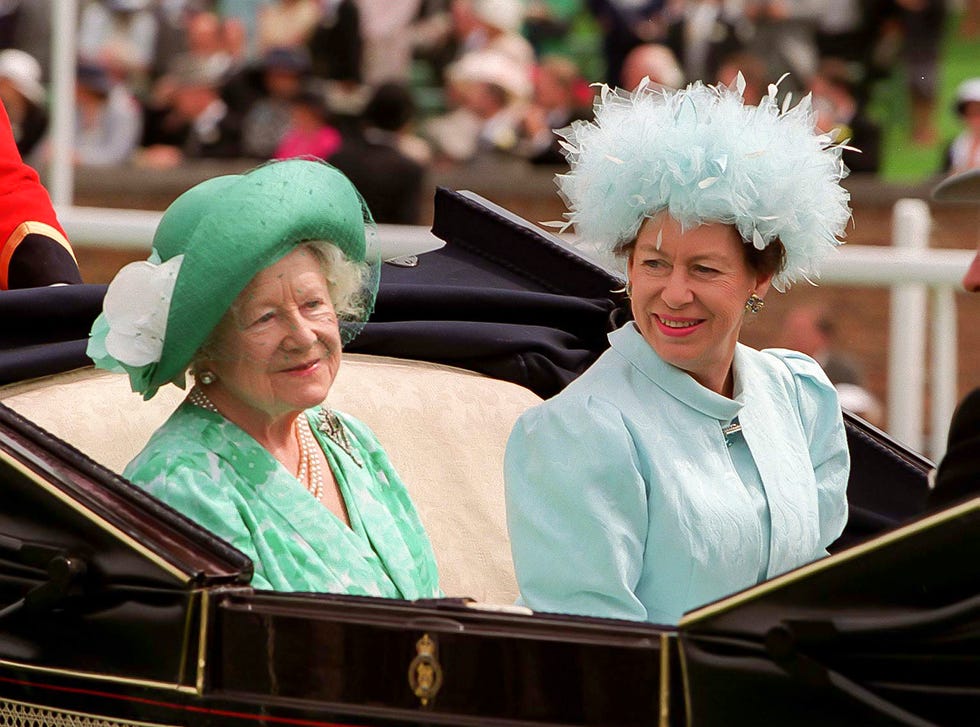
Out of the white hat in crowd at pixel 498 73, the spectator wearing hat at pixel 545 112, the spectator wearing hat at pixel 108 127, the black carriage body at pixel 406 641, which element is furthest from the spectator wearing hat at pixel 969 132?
the black carriage body at pixel 406 641

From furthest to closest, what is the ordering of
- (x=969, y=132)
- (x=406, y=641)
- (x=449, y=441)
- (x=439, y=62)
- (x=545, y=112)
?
(x=439, y=62) < (x=545, y=112) < (x=969, y=132) < (x=449, y=441) < (x=406, y=641)

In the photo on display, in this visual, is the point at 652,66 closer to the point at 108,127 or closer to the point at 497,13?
the point at 497,13

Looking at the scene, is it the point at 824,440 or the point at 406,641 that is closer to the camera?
the point at 406,641

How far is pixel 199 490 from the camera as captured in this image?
2299 millimetres

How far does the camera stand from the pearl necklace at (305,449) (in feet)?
7.97

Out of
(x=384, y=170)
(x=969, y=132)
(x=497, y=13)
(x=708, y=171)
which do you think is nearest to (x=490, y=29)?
(x=497, y=13)

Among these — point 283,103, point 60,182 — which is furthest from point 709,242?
point 283,103

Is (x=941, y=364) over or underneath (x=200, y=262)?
over

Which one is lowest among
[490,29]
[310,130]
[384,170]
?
[384,170]

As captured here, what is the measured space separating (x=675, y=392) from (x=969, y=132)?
5.52 m

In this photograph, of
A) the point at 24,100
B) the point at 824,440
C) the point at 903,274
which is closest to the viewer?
the point at 824,440

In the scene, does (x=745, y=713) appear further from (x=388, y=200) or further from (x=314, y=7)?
(x=314, y=7)

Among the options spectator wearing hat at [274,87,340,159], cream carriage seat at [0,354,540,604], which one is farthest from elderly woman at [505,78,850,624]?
spectator wearing hat at [274,87,340,159]

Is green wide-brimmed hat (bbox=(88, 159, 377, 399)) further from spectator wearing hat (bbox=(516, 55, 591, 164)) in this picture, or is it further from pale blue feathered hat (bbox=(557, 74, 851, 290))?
spectator wearing hat (bbox=(516, 55, 591, 164))
